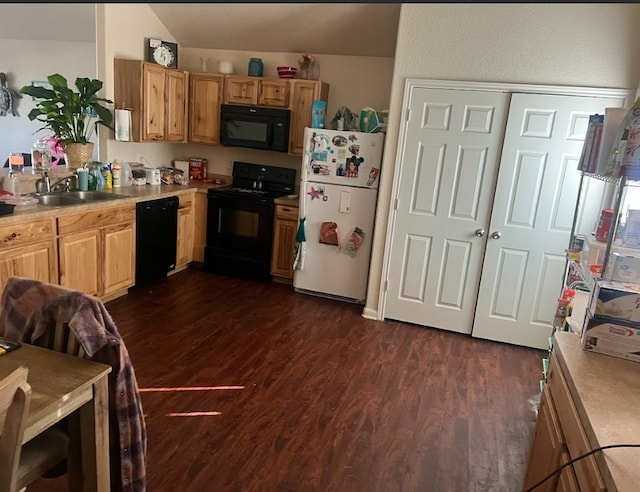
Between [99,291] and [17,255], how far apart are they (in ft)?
2.69

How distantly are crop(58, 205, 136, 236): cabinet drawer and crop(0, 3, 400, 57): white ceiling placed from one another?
6.75ft

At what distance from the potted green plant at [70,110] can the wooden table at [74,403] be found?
9.29 feet

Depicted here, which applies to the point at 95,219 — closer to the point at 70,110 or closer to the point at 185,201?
the point at 70,110

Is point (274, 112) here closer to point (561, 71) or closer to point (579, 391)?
point (561, 71)

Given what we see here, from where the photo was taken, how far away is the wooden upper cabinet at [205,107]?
4902 mm

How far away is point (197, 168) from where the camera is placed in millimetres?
5387

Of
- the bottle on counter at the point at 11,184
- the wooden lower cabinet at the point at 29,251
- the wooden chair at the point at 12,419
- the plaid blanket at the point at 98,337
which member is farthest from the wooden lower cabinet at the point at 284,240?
the wooden chair at the point at 12,419

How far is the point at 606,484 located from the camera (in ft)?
3.58

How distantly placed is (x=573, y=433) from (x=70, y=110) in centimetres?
400

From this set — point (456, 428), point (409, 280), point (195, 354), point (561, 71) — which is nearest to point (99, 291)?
point (195, 354)

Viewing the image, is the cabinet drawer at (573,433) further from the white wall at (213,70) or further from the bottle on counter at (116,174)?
the bottle on counter at (116,174)

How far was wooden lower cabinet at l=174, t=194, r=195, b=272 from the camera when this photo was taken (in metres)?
4.70

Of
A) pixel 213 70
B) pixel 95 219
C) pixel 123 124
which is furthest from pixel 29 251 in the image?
pixel 213 70

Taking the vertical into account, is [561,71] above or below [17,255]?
above
